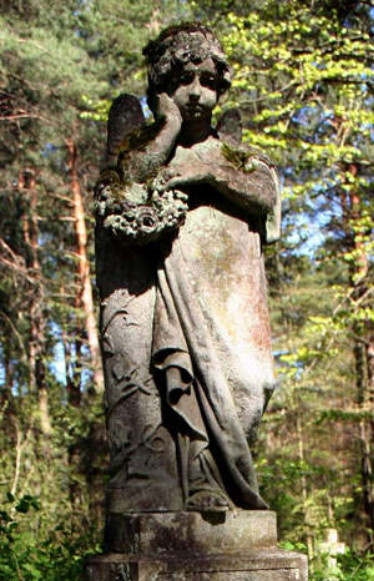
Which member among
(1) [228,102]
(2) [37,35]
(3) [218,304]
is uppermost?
(2) [37,35]

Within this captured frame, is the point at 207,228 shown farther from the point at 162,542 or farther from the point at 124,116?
the point at 162,542

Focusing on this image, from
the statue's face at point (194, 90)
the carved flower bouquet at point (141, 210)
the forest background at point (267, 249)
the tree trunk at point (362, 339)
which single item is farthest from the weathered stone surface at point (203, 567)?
the tree trunk at point (362, 339)

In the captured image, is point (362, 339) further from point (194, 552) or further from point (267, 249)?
point (194, 552)

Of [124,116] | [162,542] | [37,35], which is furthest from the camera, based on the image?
[37,35]

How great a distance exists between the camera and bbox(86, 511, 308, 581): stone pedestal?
123 inches

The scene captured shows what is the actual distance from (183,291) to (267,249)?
33.8ft

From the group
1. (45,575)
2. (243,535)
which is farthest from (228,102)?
(243,535)

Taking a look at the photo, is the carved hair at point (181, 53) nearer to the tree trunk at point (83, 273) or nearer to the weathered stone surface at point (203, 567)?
the weathered stone surface at point (203, 567)

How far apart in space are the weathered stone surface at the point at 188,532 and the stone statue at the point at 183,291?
0.21ft

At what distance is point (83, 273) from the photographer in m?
19.3

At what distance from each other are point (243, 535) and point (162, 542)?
0.38 m

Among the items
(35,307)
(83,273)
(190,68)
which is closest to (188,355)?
(190,68)

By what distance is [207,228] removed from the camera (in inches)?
151

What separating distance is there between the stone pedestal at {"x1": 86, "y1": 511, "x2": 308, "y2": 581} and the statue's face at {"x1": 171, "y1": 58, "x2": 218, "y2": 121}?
2.04m
